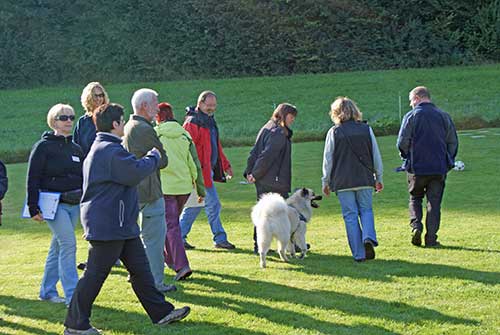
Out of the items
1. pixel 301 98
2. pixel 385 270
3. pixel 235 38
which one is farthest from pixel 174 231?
pixel 235 38

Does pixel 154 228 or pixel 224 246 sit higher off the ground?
pixel 154 228

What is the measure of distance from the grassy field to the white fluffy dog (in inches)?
597

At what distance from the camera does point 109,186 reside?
582cm

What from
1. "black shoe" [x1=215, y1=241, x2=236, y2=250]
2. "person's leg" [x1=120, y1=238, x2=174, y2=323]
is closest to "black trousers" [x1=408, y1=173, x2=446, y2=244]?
"black shoe" [x1=215, y1=241, x2=236, y2=250]

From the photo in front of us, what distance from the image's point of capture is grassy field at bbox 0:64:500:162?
25.8 metres

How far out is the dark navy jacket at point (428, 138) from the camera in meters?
9.04

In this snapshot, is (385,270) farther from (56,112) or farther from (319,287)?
(56,112)

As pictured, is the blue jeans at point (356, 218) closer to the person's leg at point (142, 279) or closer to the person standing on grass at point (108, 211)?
the person's leg at point (142, 279)

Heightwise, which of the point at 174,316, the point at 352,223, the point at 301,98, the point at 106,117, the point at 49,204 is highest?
the point at 106,117

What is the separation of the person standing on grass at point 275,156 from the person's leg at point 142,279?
3085 mm

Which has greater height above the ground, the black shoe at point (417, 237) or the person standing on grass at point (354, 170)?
the person standing on grass at point (354, 170)

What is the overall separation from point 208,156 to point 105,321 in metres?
3.07

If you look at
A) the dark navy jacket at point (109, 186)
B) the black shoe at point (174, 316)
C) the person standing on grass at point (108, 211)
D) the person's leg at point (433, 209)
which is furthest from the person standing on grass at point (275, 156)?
the dark navy jacket at point (109, 186)

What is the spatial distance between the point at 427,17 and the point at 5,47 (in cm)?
2276
